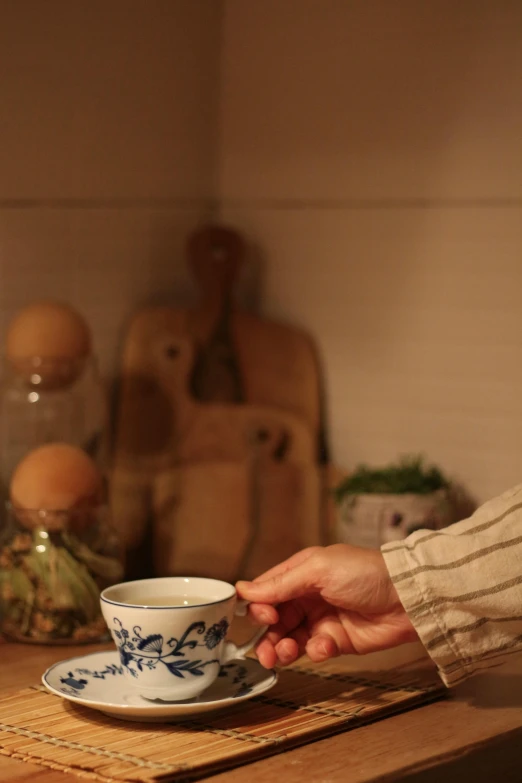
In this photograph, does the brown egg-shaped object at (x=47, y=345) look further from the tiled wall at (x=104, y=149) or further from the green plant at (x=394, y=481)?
the green plant at (x=394, y=481)

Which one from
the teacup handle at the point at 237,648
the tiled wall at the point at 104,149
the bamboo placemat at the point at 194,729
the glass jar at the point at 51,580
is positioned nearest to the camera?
the bamboo placemat at the point at 194,729

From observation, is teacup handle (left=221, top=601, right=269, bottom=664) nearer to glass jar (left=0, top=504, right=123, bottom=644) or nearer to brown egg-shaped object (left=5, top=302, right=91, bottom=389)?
glass jar (left=0, top=504, right=123, bottom=644)

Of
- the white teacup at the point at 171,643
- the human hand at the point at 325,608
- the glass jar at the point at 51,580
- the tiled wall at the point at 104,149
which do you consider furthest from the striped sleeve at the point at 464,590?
the tiled wall at the point at 104,149

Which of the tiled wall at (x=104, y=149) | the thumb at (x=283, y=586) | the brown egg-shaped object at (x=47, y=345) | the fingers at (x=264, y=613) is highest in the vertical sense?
the tiled wall at (x=104, y=149)

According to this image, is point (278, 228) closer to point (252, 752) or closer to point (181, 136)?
point (181, 136)

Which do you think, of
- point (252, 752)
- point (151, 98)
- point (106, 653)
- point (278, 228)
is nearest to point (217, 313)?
point (278, 228)

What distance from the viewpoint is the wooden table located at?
748 millimetres

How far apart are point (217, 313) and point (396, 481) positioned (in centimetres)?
35

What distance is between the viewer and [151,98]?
148 cm

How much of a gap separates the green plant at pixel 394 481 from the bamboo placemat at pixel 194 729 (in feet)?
1.22

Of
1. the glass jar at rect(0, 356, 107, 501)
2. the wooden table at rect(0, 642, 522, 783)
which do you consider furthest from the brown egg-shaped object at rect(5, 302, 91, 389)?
the wooden table at rect(0, 642, 522, 783)

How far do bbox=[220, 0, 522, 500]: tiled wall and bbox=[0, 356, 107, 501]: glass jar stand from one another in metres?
0.32

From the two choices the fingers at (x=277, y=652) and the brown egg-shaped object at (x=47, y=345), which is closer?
the fingers at (x=277, y=652)

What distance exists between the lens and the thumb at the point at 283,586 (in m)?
0.89
